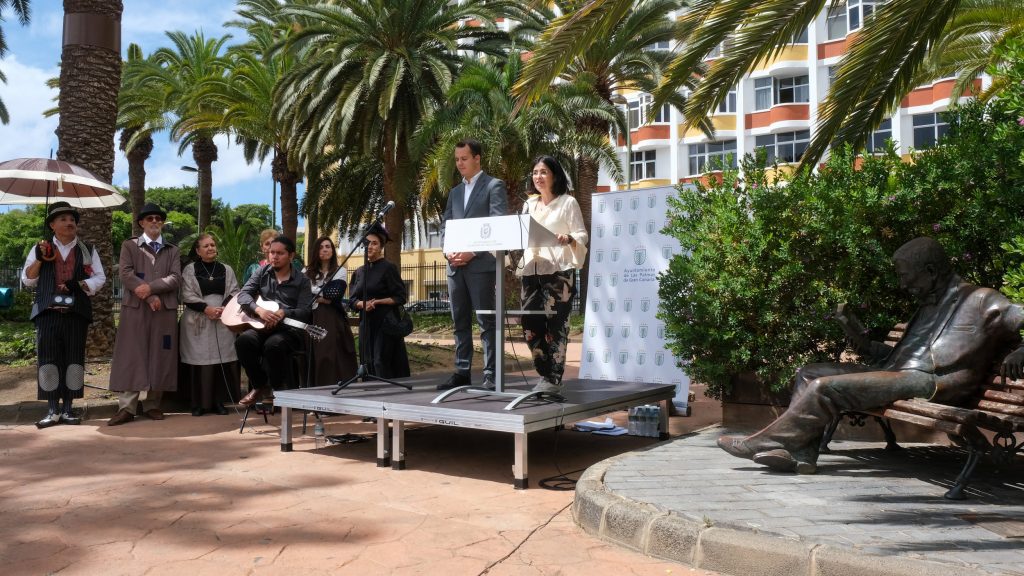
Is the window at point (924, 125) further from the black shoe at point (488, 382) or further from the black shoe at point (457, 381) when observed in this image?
the black shoe at point (457, 381)

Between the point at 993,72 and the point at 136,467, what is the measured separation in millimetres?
5928

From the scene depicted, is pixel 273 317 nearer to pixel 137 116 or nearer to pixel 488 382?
pixel 488 382

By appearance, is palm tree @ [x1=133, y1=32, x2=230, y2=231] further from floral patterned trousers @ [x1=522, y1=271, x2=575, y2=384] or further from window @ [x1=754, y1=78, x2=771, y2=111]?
window @ [x1=754, y1=78, x2=771, y2=111]

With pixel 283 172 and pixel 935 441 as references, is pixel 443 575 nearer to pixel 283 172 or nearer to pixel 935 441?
pixel 935 441

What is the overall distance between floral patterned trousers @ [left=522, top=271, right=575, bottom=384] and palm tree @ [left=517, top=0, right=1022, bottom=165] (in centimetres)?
146

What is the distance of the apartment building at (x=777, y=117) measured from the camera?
36.9 m

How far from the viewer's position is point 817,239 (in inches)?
227

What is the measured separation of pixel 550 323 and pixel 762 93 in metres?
40.6

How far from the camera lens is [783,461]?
14.8 ft

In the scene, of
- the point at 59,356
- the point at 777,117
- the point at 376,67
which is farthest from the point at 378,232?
the point at 777,117

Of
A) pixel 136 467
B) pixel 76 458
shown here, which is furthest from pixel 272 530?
pixel 76 458

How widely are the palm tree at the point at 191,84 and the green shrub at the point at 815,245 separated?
2131 cm

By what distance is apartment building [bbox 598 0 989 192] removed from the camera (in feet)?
121

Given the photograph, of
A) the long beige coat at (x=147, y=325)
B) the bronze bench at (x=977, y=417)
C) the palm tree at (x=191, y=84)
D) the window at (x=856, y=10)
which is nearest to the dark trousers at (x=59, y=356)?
the long beige coat at (x=147, y=325)
